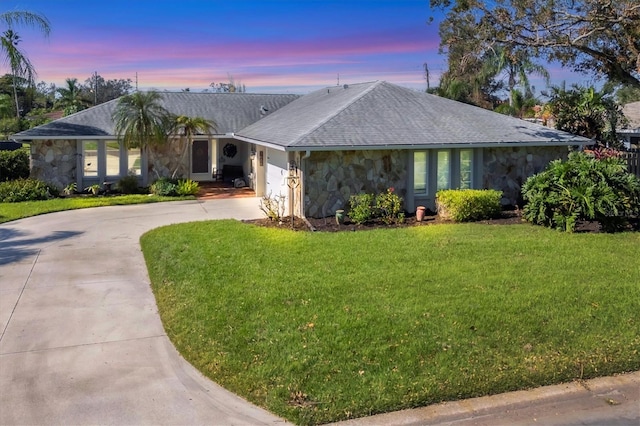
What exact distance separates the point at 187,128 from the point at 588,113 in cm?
1490

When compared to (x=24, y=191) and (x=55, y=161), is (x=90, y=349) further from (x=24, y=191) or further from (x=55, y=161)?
(x=55, y=161)

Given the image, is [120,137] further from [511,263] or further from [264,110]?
[511,263]

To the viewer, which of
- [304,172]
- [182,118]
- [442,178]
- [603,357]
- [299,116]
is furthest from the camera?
[182,118]

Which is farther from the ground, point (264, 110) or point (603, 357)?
point (264, 110)

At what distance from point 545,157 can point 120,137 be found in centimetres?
1470

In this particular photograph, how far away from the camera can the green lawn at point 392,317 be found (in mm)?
5844

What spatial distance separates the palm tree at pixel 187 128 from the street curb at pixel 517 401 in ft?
56.8

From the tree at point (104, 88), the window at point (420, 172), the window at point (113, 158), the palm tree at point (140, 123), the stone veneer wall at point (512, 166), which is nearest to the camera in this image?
the window at point (420, 172)

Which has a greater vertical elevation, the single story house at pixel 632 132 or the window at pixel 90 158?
the single story house at pixel 632 132

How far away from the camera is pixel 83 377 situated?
6.05m

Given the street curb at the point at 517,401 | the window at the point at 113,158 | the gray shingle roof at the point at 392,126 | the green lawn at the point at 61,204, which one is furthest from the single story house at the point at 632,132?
the street curb at the point at 517,401

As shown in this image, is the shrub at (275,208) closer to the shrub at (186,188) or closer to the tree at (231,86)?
the shrub at (186,188)

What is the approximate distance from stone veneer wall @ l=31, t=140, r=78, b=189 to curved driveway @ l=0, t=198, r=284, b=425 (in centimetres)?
836

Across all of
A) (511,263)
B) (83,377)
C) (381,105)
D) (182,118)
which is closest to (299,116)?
(381,105)
